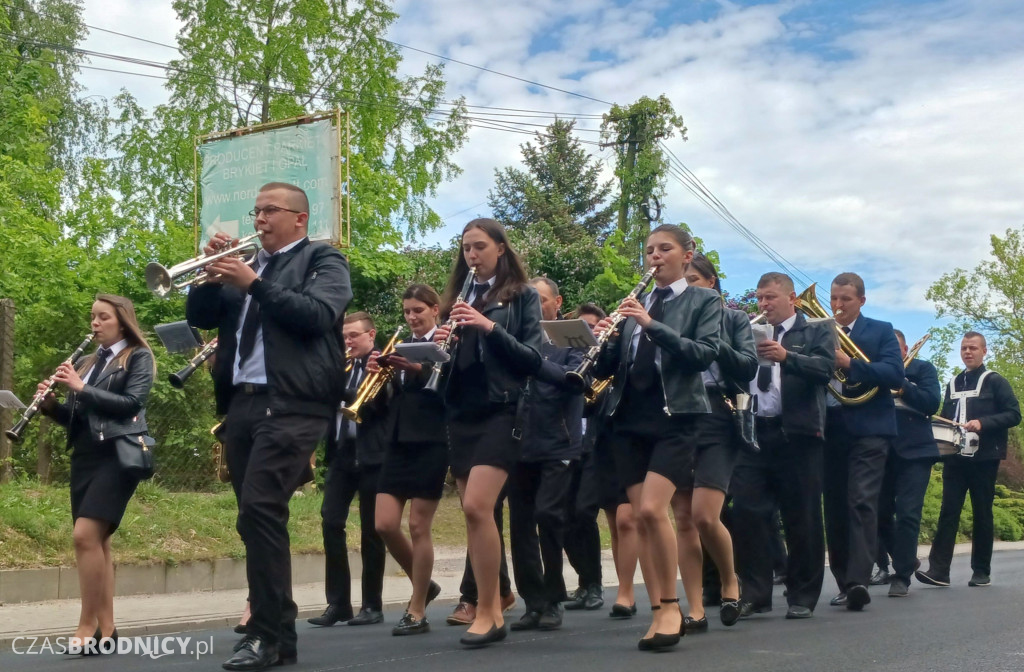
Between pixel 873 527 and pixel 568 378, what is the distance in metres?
2.99

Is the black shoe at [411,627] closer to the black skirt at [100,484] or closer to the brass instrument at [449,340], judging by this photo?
the brass instrument at [449,340]

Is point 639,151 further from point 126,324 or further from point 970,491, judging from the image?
point 126,324

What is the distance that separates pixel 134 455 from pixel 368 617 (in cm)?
224

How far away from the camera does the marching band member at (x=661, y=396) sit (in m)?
6.54

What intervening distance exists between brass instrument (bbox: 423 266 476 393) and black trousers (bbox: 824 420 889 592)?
10.5 ft

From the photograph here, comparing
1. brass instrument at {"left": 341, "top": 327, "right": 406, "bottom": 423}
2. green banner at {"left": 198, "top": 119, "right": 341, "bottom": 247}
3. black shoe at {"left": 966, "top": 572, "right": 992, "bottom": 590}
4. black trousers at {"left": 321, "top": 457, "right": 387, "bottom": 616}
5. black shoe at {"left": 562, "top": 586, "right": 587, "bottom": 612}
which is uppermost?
green banner at {"left": 198, "top": 119, "right": 341, "bottom": 247}

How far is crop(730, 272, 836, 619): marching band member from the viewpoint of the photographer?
8.29m

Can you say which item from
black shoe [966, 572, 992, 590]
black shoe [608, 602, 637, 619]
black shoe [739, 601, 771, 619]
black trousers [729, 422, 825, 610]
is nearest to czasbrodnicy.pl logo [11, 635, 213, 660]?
black shoe [608, 602, 637, 619]

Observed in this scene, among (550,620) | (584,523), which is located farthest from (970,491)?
(550,620)

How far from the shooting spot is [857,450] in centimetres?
895

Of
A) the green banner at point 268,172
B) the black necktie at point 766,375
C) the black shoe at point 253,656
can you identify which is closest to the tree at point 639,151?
the green banner at point 268,172

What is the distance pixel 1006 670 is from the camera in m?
5.83

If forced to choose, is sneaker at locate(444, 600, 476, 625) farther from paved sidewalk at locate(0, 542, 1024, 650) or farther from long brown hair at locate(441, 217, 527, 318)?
long brown hair at locate(441, 217, 527, 318)

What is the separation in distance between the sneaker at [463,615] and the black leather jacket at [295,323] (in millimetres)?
2663
